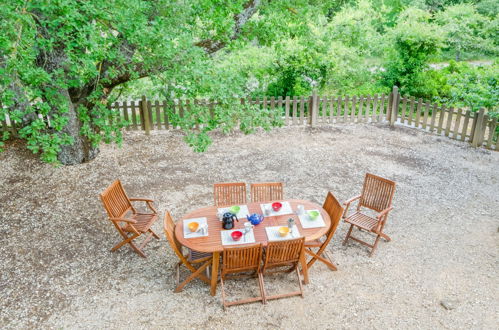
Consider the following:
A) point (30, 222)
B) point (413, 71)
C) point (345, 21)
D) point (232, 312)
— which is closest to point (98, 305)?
point (232, 312)

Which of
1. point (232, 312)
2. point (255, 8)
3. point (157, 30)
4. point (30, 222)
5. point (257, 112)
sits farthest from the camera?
point (255, 8)

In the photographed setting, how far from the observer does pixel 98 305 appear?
15.9 feet

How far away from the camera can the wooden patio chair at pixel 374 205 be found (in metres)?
5.81

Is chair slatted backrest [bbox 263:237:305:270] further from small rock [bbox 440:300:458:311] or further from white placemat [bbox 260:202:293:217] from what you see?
small rock [bbox 440:300:458:311]

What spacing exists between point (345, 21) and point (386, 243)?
11026 millimetres

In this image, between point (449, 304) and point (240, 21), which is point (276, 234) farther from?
point (240, 21)

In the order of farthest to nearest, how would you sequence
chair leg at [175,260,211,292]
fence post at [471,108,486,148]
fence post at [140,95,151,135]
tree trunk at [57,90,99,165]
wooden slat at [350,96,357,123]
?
wooden slat at [350,96,357,123]
fence post at [140,95,151,135]
fence post at [471,108,486,148]
tree trunk at [57,90,99,165]
chair leg at [175,260,211,292]

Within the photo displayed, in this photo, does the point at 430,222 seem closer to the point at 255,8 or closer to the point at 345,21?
the point at 255,8

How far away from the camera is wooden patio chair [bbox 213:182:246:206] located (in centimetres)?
605

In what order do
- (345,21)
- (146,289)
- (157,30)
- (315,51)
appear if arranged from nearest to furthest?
1. (146,289)
2. (157,30)
3. (315,51)
4. (345,21)

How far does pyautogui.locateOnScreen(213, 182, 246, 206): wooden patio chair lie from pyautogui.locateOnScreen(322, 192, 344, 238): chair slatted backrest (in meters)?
1.36

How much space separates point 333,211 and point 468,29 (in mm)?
17071

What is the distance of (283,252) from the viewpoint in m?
4.70

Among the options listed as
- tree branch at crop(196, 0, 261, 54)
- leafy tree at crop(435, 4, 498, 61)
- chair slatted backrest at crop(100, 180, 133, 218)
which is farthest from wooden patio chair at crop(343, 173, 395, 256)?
leafy tree at crop(435, 4, 498, 61)
